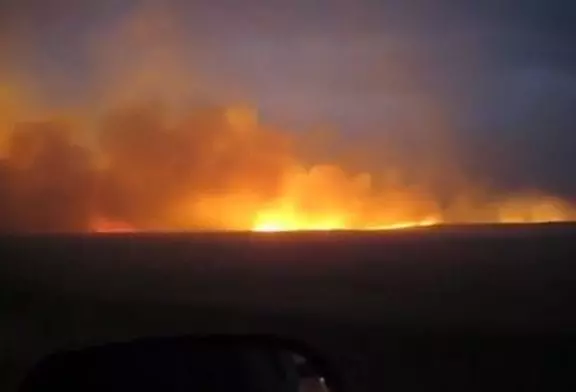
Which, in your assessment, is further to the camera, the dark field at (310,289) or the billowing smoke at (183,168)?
the billowing smoke at (183,168)

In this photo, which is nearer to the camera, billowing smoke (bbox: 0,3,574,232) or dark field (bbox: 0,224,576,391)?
dark field (bbox: 0,224,576,391)

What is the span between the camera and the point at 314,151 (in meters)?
1.13

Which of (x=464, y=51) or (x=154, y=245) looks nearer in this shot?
(x=154, y=245)

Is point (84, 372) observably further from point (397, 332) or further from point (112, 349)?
point (397, 332)

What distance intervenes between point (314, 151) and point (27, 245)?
34 cm

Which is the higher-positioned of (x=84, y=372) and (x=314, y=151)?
(x=314, y=151)

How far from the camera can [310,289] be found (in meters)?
0.96

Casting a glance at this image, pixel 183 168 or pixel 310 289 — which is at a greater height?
pixel 183 168

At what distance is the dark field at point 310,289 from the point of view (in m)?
0.92

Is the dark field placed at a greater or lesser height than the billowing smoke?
Result: lesser

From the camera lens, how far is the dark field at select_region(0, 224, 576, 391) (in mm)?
918

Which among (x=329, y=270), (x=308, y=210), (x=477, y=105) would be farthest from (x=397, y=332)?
(x=477, y=105)

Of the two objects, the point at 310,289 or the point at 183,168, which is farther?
the point at 183,168

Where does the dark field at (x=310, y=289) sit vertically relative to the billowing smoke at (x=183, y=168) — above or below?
below
